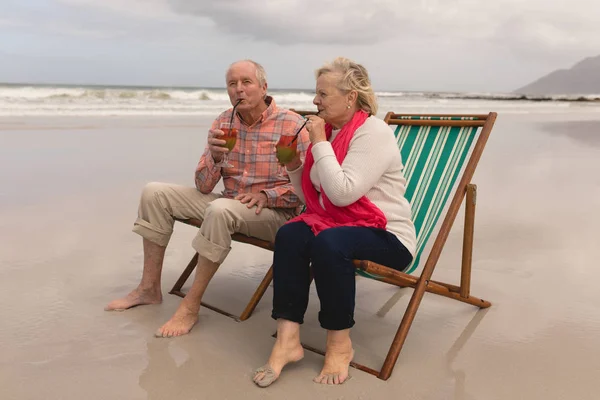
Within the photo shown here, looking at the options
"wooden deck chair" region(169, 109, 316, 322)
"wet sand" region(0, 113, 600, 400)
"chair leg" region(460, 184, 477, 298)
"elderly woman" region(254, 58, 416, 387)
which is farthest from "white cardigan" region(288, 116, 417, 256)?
"wet sand" region(0, 113, 600, 400)

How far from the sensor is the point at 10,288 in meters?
3.29

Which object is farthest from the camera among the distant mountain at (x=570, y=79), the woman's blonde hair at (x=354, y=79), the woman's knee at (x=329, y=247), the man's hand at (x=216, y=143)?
the distant mountain at (x=570, y=79)

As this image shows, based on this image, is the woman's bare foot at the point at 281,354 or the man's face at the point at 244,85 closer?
the woman's bare foot at the point at 281,354

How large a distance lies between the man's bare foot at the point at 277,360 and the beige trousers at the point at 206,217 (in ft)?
1.77

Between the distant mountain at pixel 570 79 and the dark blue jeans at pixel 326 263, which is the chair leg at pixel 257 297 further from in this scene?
the distant mountain at pixel 570 79

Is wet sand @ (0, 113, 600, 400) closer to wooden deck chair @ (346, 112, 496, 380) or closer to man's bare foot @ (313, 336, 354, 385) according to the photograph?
man's bare foot @ (313, 336, 354, 385)

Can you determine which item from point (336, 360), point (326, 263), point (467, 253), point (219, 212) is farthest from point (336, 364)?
point (467, 253)

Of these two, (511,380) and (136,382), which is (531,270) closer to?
(511,380)

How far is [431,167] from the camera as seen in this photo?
3.20 meters

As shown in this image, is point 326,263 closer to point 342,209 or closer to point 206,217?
point 342,209

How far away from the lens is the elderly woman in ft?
7.76

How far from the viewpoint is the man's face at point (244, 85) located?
2.99m

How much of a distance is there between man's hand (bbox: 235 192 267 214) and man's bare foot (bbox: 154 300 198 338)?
0.55 metres

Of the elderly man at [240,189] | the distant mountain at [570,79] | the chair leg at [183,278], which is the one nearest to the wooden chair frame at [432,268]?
the chair leg at [183,278]
